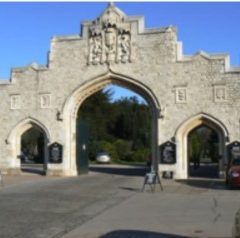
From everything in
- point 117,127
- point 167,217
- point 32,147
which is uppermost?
point 117,127

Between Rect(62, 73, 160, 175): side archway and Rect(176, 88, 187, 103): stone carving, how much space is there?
1.10 m

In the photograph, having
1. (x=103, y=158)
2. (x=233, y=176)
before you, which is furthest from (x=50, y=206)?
(x=103, y=158)

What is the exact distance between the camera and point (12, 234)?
10.8m

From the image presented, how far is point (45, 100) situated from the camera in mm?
30484

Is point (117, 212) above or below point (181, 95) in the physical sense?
below

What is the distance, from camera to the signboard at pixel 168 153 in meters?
27.6

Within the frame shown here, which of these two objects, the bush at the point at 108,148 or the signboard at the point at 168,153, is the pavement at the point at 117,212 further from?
the bush at the point at 108,148

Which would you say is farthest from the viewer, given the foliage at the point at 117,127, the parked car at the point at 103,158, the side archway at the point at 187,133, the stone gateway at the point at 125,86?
the foliage at the point at 117,127

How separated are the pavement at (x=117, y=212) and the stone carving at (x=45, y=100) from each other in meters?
9.32

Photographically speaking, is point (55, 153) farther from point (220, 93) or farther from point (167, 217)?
point (167, 217)

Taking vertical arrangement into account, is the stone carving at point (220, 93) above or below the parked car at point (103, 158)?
above

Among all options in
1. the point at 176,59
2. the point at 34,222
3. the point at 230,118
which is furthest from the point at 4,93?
the point at 34,222

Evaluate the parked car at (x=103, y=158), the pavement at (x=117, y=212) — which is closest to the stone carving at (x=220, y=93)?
the pavement at (x=117, y=212)

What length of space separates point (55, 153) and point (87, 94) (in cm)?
365
